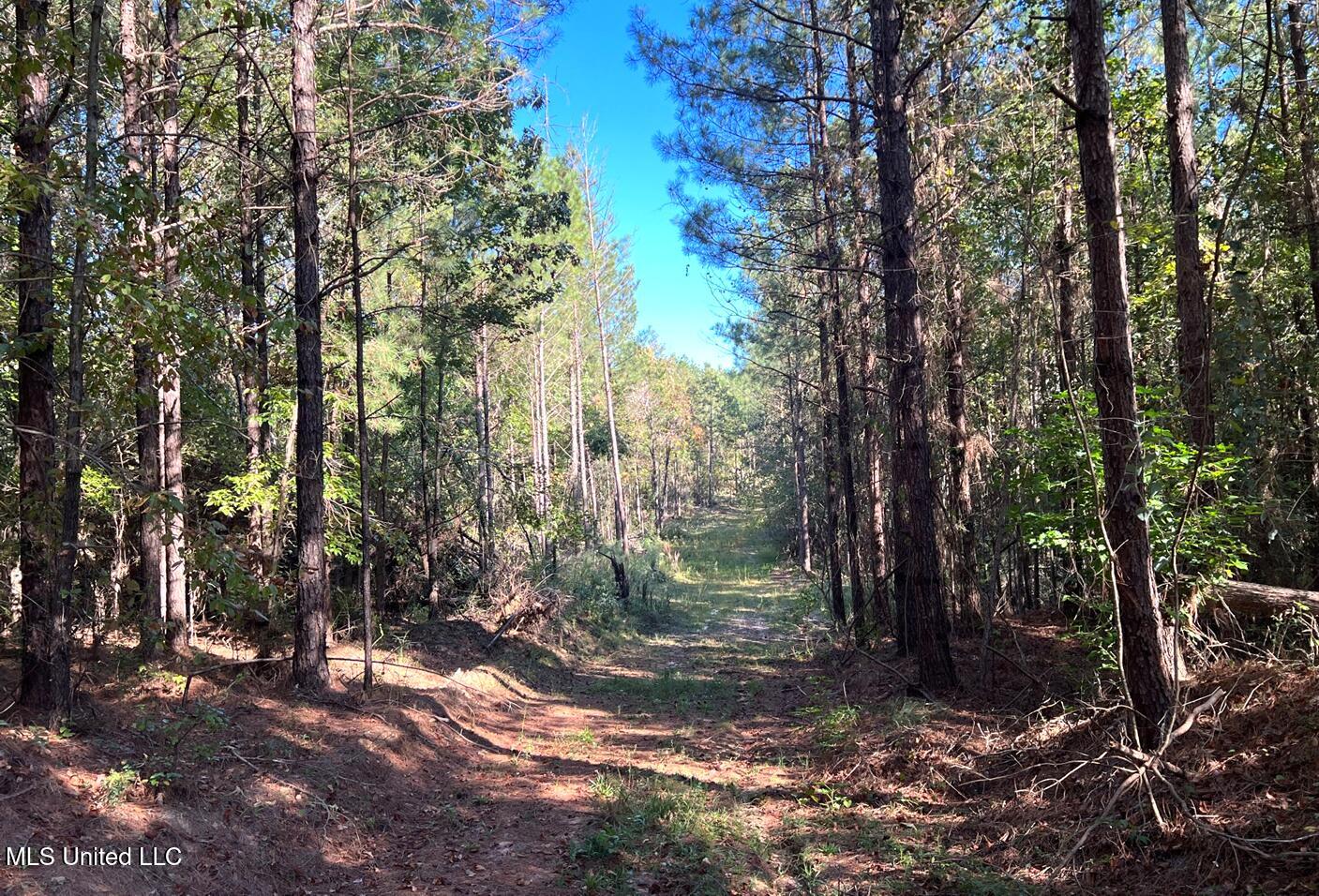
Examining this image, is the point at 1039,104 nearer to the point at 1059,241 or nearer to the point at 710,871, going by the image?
the point at 1059,241

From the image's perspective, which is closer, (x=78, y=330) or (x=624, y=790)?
(x=78, y=330)

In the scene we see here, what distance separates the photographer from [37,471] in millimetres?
5305

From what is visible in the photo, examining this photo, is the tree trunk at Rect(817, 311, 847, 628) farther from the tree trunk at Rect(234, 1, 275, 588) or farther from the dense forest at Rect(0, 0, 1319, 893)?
the tree trunk at Rect(234, 1, 275, 588)

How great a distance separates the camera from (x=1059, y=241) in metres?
9.30

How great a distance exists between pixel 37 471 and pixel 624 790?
5.27 m

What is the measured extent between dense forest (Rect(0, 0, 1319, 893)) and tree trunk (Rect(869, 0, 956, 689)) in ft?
0.15

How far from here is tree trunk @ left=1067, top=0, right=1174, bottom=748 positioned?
4.80 meters

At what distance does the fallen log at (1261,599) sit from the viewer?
560 cm

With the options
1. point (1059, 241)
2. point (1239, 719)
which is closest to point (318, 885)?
point (1239, 719)

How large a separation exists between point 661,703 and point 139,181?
8.99 meters

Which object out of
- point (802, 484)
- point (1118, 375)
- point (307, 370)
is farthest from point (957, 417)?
point (802, 484)

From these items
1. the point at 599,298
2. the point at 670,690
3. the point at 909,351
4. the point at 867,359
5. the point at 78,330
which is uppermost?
the point at 599,298

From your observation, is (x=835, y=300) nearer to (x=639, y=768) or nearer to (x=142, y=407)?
(x=639, y=768)

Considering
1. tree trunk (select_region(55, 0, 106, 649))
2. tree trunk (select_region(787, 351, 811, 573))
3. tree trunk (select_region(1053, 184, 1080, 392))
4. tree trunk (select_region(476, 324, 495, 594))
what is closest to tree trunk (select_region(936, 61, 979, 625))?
tree trunk (select_region(1053, 184, 1080, 392))
